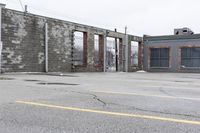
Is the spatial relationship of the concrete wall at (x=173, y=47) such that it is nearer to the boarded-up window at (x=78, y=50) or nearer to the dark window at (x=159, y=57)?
the dark window at (x=159, y=57)

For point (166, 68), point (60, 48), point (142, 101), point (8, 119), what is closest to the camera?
point (8, 119)

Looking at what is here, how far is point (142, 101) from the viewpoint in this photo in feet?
30.1

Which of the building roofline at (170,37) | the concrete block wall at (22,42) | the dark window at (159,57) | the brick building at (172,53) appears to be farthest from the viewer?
the dark window at (159,57)

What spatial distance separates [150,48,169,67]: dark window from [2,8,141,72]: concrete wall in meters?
11.0

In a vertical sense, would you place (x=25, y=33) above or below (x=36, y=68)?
above

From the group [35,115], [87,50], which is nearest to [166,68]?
[87,50]

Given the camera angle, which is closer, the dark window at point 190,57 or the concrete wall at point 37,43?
the concrete wall at point 37,43

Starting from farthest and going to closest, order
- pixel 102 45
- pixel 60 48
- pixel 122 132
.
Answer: pixel 102 45 < pixel 60 48 < pixel 122 132

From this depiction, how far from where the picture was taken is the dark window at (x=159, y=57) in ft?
136

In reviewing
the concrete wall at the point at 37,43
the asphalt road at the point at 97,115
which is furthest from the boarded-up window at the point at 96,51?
the asphalt road at the point at 97,115

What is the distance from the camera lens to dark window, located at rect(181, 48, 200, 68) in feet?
127

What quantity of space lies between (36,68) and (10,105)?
1984 centimetres

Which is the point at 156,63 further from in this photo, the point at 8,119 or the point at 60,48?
the point at 8,119

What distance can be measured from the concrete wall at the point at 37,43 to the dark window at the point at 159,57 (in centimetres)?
1104
